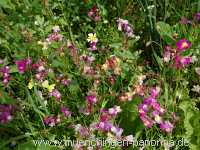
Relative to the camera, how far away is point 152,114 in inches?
108

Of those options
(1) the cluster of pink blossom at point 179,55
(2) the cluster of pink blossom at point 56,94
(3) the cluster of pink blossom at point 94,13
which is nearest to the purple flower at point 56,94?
(2) the cluster of pink blossom at point 56,94

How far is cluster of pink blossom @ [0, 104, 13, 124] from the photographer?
117 inches

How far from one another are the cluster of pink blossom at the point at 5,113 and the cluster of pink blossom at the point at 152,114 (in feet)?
2.82

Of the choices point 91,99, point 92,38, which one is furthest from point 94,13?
point 91,99

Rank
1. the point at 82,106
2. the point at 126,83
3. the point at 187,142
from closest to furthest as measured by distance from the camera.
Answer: the point at 187,142, the point at 82,106, the point at 126,83

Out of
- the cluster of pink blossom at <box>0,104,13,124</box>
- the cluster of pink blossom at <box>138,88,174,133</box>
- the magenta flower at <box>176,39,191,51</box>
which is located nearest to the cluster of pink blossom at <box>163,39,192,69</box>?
the magenta flower at <box>176,39,191,51</box>

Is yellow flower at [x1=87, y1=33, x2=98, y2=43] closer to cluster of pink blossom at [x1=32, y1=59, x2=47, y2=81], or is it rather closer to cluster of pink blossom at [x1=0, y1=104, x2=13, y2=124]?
cluster of pink blossom at [x1=32, y1=59, x2=47, y2=81]

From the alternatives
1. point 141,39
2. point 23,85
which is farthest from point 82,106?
point 141,39

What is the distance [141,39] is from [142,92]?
0.89 m

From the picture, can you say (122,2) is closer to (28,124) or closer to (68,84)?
(68,84)

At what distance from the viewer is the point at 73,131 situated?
2.93 meters

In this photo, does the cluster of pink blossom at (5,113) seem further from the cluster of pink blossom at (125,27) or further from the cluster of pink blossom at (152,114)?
the cluster of pink blossom at (125,27)

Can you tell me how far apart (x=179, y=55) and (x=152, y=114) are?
0.54 metres

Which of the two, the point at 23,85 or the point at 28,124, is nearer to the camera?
the point at 28,124
